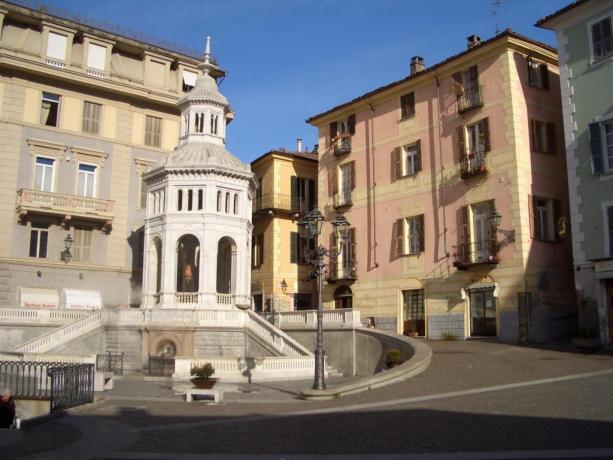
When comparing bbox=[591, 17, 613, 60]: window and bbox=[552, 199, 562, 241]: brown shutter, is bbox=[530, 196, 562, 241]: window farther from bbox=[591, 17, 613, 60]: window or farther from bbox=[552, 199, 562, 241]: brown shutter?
bbox=[591, 17, 613, 60]: window

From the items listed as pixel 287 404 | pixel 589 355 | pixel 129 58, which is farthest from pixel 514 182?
pixel 129 58

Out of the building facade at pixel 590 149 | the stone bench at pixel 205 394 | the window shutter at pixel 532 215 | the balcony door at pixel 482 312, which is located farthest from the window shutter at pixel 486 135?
the stone bench at pixel 205 394

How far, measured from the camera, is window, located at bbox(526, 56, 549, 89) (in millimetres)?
31344

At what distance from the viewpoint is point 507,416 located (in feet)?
43.4

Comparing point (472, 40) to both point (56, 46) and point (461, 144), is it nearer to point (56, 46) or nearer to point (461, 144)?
point (461, 144)

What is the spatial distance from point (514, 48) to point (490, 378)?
18.3 metres

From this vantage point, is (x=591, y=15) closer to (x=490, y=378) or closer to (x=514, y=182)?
(x=514, y=182)

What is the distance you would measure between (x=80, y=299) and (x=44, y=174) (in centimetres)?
766

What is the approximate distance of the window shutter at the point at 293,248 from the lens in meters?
42.6

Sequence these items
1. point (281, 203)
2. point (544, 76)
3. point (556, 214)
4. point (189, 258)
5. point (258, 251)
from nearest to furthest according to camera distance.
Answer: point (556, 214)
point (544, 76)
point (189, 258)
point (281, 203)
point (258, 251)

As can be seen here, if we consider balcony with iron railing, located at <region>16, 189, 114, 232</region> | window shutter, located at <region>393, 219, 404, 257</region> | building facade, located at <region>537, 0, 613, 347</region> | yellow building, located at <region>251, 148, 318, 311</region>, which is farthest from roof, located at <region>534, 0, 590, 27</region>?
balcony with iron railing, located at <region>16, 189, 114, 232</region>

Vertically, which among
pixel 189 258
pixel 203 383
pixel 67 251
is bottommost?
pixel 203 383

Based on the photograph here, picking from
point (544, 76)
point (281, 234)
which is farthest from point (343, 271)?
point (544, 76)

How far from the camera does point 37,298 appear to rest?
35094 mm
